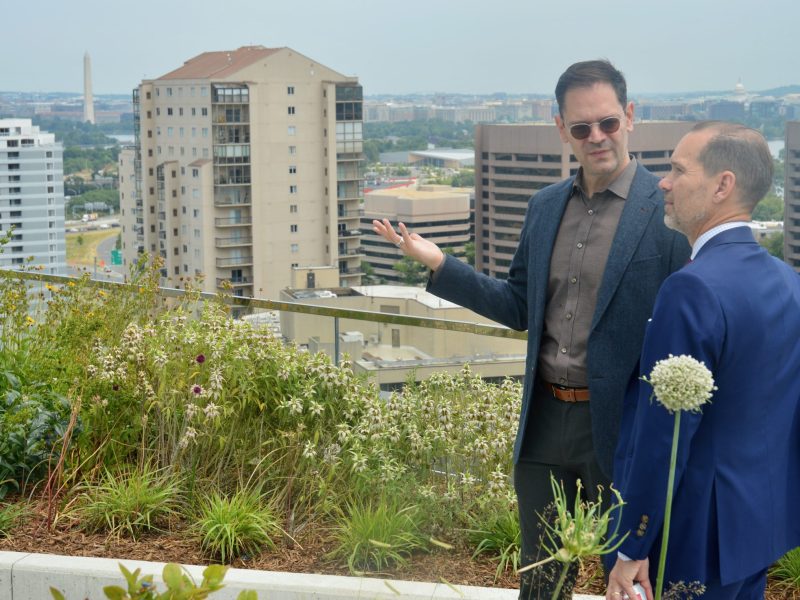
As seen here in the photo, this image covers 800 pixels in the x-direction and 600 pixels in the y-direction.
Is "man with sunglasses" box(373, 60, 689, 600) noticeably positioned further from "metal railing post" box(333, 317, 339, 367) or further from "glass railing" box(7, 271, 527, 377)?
"metal railing post" box(333, 317, 339, 367)

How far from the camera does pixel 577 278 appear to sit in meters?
2.00

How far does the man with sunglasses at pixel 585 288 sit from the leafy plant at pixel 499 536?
2.33 ft

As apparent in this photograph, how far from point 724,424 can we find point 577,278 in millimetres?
526

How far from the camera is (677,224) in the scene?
163 centimetres

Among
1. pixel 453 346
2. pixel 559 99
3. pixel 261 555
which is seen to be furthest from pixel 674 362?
pixel 453 346

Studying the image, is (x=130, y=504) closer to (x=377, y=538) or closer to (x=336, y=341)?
(x=377, y=538)

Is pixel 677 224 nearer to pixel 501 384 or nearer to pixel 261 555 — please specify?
pixel 261 555

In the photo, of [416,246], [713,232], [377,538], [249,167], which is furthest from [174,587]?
[249,167]

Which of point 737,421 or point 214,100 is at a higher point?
point 214,100

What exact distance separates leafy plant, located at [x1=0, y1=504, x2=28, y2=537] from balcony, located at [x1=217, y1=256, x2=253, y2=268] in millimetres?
72758

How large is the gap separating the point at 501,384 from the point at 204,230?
7148cm

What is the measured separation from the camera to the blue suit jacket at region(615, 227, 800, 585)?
1.52 metres

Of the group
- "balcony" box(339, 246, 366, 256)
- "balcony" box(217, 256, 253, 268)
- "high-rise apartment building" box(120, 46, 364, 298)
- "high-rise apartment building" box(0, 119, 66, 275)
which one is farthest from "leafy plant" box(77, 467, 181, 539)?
"balcony" box(339, 246, 366, 256)

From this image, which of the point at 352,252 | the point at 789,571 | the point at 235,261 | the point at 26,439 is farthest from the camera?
the point at 352,252
